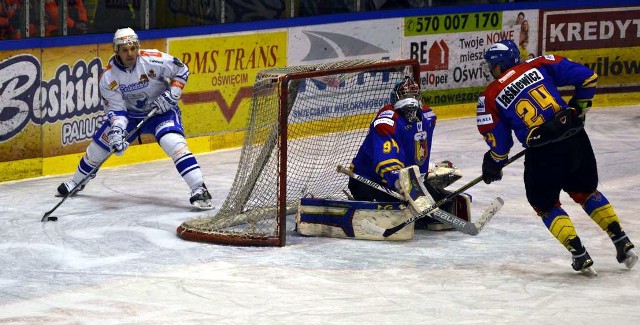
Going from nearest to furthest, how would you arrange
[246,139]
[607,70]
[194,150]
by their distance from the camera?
1. [246,139]
2. [194,150]
3. [607,70]

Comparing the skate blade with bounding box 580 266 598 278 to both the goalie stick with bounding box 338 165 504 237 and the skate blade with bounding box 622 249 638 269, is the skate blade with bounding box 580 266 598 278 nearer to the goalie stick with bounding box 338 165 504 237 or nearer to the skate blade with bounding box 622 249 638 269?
the skate blade with bounding box 622 249 638 269

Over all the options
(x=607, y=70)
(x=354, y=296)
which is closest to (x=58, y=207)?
(x=354, y=296)

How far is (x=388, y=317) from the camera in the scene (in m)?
5.89

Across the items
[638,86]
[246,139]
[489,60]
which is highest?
[489,60]

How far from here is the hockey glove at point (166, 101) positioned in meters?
8.39

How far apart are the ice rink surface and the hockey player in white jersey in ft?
0.90

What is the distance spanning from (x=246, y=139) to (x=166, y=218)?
2.51ft

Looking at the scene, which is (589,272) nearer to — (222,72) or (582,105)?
(582,105)

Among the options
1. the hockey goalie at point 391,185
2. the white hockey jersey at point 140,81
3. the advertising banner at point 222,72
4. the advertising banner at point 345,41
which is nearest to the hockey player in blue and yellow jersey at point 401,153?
the hockey goalie at point 391,185

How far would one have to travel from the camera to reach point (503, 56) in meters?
6.67

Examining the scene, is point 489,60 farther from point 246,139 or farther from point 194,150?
point 194,150

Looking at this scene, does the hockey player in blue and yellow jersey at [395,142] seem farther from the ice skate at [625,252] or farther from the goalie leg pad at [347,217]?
the ice skate at [625,252]

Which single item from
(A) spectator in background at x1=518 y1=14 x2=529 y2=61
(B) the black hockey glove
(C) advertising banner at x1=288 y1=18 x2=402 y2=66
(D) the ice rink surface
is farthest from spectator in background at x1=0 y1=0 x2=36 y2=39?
(A) spectator in background at x1=518 y1=14 x2=529 y2=61

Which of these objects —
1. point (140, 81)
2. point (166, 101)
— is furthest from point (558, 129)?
point (140, 81)
